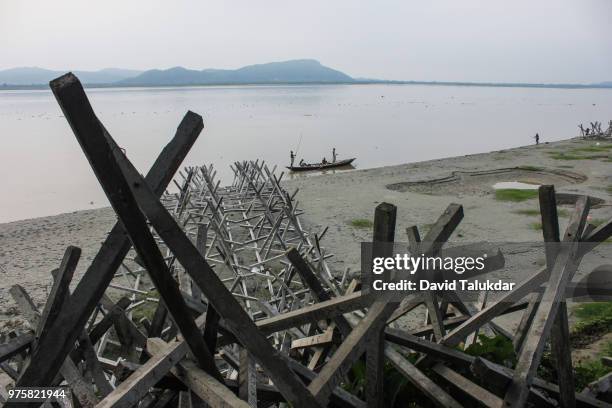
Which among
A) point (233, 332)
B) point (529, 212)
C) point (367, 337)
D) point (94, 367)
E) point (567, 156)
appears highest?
point (233, 332)

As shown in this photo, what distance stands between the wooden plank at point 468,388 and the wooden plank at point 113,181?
1.79 meters

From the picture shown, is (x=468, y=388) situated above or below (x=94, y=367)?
above

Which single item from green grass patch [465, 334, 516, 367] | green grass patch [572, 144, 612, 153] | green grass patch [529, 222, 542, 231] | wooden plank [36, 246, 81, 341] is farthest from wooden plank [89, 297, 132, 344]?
green grass patch [572, 144, 612, 153]

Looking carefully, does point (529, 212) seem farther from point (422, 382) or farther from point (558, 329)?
point (422, 382)

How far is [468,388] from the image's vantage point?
9.24 feet

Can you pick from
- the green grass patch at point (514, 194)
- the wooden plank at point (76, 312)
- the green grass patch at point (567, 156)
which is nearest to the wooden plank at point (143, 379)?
the wooden plank at point (76, 312)

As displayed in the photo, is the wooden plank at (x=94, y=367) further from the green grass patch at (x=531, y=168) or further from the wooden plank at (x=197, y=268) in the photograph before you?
the green grass patch at (x=531, y=168)

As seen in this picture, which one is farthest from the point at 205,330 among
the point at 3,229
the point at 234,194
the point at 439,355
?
the point at 3,229

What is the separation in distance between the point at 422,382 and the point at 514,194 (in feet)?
51.7

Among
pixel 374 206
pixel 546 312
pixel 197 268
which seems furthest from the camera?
pixel 374 206

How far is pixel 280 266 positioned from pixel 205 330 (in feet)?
23.5

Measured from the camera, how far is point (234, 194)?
14.5 metres

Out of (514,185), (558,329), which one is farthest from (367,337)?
(514,185)

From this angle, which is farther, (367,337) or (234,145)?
(234,145)
